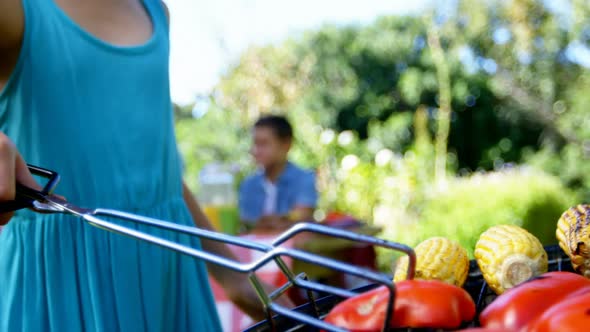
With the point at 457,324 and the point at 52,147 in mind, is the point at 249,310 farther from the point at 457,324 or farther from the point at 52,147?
the point at 457,324

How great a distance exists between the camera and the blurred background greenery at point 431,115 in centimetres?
862

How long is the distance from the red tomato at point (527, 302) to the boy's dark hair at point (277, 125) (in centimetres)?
416

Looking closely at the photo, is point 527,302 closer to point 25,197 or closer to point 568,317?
point 568,317

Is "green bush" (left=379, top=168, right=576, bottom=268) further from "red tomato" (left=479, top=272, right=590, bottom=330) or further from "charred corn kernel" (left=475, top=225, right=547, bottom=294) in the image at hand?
"red tomato" (left=479, top=272, right=590, bottom=330)

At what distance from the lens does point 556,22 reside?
1288 cm

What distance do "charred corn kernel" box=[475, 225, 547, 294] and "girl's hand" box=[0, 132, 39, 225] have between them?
1.93 ft

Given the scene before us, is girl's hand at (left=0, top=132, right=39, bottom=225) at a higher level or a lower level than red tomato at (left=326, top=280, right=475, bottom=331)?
higher

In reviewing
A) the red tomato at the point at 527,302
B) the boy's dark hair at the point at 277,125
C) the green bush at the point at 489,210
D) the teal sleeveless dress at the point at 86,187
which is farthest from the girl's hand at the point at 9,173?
the green bush at the point at 489,210

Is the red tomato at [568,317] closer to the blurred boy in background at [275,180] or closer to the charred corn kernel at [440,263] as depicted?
the charred corn kernel at [440,263]

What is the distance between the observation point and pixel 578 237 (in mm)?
783

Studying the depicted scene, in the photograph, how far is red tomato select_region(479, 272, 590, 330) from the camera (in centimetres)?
57

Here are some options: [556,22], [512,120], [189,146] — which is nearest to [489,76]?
[512,120]

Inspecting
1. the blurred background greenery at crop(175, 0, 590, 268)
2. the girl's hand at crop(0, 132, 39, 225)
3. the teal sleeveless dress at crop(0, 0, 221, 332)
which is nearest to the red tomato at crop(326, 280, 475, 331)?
the girl's hand at crop(0, 132, 39, 225)

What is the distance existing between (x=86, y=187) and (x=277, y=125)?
3.78 m
